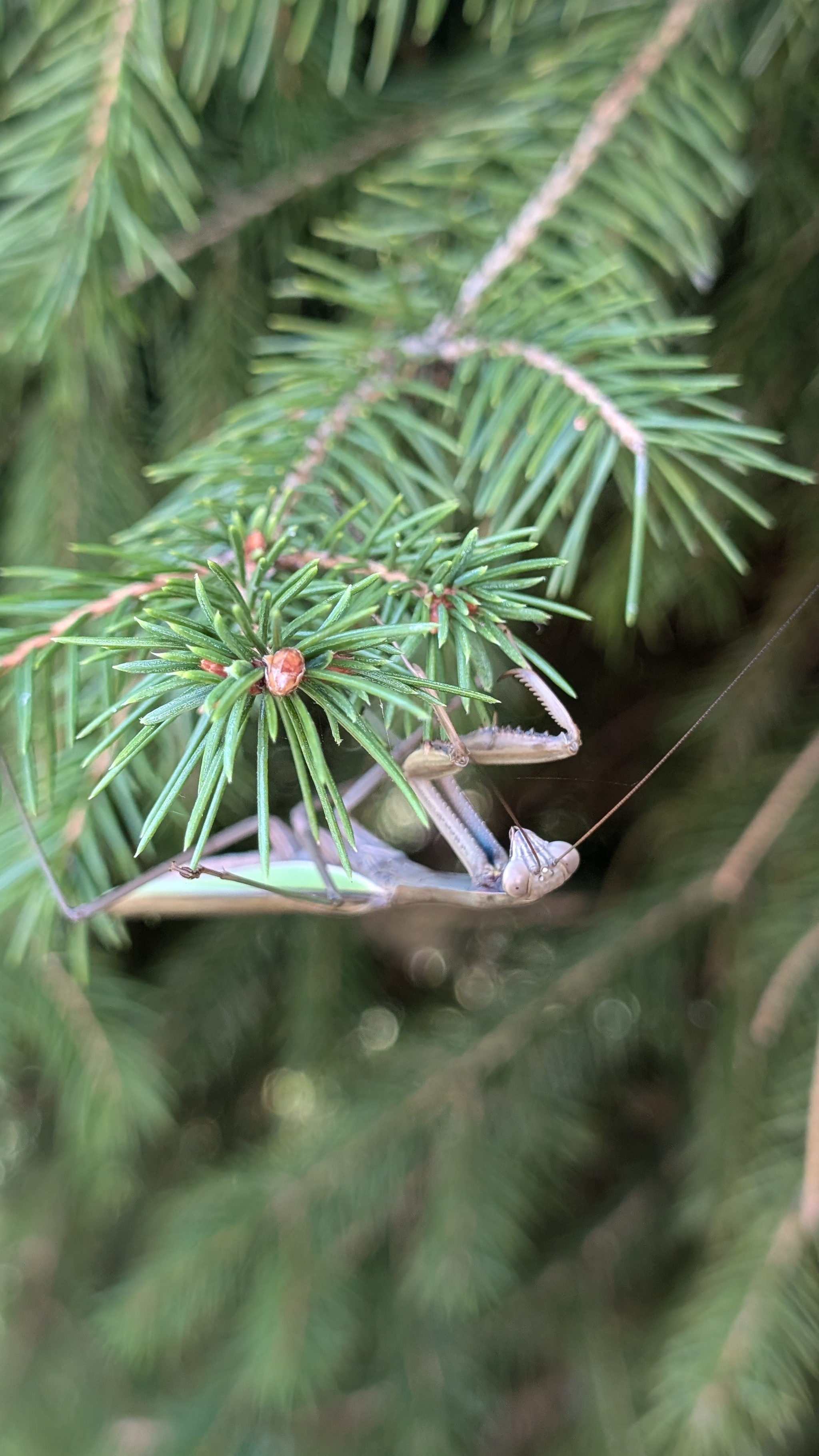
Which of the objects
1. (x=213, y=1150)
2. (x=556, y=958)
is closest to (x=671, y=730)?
(x=556, y=958)

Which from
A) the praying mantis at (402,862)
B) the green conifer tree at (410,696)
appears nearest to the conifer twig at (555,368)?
the green conifer tree at (410,696)

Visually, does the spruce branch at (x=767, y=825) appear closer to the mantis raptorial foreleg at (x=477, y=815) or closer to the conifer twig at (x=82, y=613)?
the mantis raptorial foreleg at (x=477, y=815)

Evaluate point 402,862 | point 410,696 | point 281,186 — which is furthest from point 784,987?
point 281,186

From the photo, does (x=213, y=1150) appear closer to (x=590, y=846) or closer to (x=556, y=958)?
(x=556, y=958)

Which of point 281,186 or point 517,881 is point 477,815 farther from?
point 281,186

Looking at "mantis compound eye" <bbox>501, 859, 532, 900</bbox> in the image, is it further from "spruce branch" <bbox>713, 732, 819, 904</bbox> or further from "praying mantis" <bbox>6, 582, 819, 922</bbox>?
"spruce branch" <bbox>713, 732, 819, 904</bbox>
